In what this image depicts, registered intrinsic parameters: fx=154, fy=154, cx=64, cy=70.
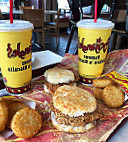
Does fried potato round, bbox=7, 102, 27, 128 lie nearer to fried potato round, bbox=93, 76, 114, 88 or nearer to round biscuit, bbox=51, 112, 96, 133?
round biscuit, bbox=51, 112, 96, 133

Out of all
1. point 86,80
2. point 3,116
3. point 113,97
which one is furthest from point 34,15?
point 3,116

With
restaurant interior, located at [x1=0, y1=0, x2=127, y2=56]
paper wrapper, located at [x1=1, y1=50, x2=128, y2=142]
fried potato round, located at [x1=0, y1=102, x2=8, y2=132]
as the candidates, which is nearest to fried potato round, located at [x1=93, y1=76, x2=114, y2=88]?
paper wrapper, located at [x1=1, y1=50, x2=128, y2=142]

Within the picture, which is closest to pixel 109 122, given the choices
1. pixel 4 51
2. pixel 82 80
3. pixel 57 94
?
pixel 57 94

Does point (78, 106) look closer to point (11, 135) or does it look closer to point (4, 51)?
point (11, 135)

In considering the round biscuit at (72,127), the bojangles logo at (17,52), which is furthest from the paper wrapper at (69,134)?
the bojangles logo at (17,52)

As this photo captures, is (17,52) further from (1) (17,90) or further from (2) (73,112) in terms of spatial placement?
(2) (73,112)

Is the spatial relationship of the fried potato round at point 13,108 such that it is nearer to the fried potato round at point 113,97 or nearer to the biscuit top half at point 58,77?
the biscuit top half at point 58,77

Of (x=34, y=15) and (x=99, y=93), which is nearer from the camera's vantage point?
(x=99, y=93)
